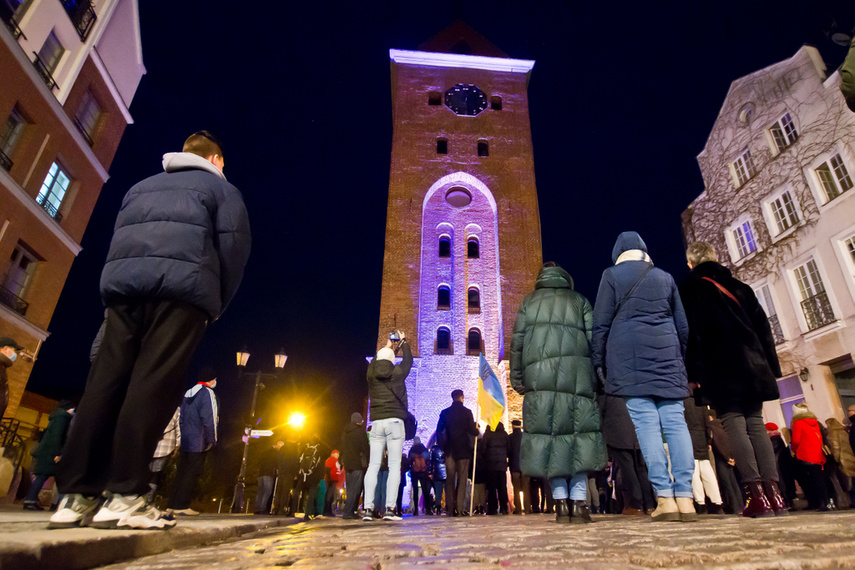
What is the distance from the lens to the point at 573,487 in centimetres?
441

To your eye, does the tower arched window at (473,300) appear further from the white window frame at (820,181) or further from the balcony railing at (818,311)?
the white window frame at (820,181)

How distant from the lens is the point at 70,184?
50.5 ft

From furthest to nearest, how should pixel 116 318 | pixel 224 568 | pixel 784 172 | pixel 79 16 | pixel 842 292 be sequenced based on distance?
1. pixel 784 172
2. pixel 79 16
3. pixel 842 292
4. pixel 116 318
5. pixel 224 568

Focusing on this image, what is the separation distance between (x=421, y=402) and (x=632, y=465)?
13685 millimetres

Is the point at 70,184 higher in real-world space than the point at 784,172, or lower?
lower

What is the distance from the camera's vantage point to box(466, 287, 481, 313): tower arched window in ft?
76.1

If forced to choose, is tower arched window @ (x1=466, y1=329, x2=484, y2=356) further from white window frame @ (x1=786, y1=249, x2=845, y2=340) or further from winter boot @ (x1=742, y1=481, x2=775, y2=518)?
winter boot @ (x1=742, y1=481, x2=775, y2=518)

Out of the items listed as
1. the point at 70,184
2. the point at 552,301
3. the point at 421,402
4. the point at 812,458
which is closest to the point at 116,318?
the point at 552,301

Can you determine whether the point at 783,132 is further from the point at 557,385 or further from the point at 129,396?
the point at 129,396

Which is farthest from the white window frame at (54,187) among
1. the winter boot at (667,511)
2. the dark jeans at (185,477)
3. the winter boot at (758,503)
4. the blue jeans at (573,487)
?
the winter boot at (758,503)

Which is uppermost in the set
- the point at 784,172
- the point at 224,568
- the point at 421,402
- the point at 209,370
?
the point at 784,172

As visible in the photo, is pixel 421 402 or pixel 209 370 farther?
pixel 421 402

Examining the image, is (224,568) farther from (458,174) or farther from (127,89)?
(458,174)

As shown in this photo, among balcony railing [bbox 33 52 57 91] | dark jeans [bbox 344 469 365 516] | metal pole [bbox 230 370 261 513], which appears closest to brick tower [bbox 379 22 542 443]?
metal pole [bbox 230 370 261 513]
